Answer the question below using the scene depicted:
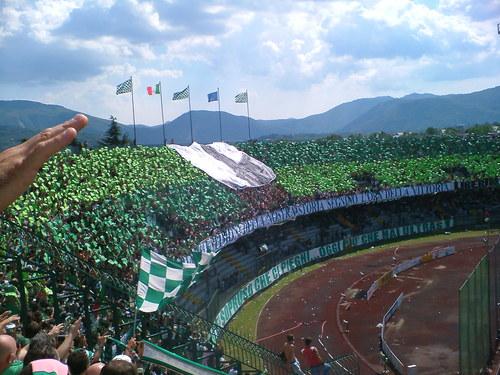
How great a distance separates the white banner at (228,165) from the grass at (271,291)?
7.12 metres

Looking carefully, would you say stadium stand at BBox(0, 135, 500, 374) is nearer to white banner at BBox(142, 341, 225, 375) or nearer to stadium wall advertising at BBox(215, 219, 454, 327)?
stadium wall advertising at BBox(215, 219, 454, 327)

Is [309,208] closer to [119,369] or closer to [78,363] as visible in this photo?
[78,363]

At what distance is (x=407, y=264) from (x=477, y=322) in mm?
19259

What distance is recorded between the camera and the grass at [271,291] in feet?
82.5

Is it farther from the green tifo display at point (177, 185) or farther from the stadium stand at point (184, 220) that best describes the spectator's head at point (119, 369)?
the green tifo display at point (177, 185)

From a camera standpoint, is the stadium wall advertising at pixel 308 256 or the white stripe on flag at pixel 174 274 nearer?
the white stripe on flag at pixel 174 274

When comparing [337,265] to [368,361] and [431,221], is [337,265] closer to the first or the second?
[431,221]

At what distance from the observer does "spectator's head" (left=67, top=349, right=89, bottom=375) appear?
4910 mm

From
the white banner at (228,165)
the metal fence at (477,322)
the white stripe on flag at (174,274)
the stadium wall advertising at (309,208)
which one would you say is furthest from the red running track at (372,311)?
the white stripe on flag at (174,274)

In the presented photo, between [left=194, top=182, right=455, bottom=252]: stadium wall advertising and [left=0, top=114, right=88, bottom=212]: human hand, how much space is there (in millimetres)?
24532

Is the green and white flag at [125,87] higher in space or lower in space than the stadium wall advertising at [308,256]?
higher

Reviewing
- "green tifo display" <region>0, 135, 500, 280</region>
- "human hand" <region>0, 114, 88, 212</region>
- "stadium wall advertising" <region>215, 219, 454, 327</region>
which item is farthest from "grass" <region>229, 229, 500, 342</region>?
"human hand" <region>0, 114, 88, 212</region>

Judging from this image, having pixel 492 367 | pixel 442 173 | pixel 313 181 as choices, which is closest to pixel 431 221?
pixel 442 173

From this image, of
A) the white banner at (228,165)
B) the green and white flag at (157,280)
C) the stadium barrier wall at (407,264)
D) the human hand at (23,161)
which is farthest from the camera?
the white banner at (228,165)
